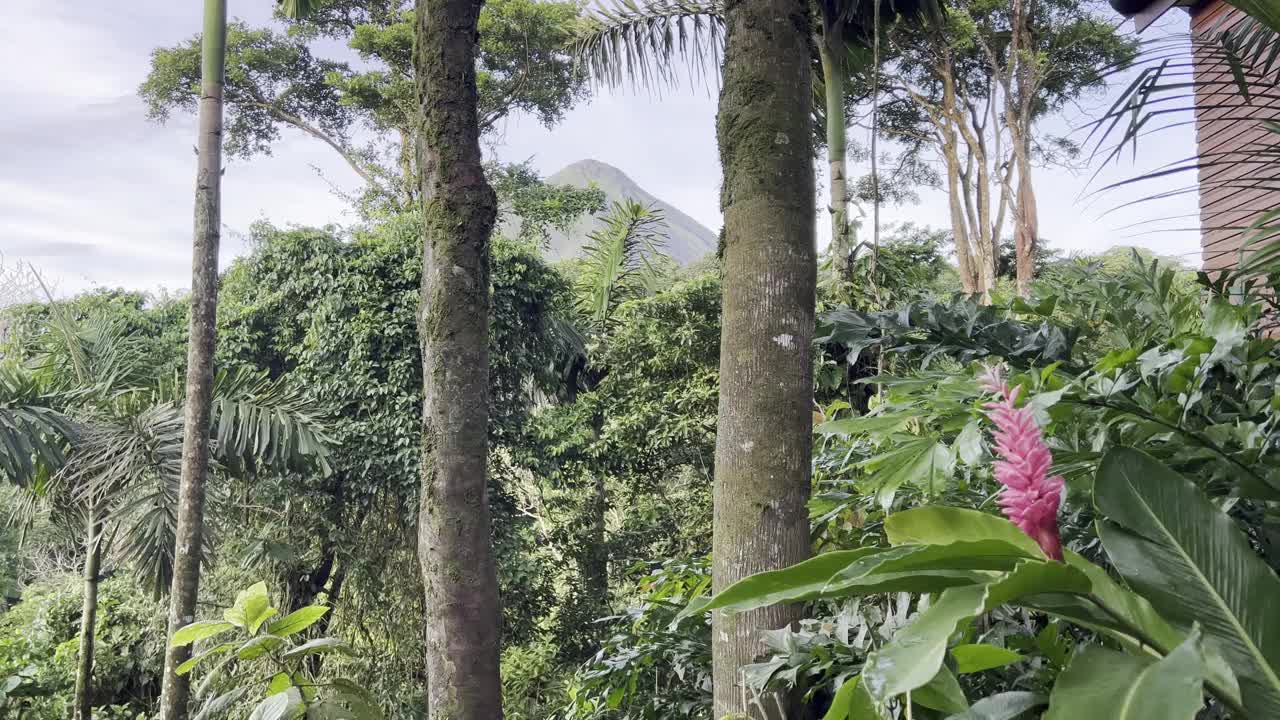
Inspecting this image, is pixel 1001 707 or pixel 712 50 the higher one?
pixel 712 50

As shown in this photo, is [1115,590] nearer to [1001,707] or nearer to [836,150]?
[1001,707]

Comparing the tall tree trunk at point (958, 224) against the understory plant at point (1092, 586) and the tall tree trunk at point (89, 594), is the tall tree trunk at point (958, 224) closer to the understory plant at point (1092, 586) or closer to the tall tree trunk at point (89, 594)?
the tall tree trunk at point (89, 594)

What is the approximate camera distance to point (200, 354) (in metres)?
5.51

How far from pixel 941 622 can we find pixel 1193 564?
1.03ft

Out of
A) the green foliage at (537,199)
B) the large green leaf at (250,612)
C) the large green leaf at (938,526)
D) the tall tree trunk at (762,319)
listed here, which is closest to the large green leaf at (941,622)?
the large green leaf at (938,526)

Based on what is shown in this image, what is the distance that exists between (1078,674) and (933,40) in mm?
14694

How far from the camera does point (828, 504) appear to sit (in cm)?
204

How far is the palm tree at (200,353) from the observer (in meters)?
5.19

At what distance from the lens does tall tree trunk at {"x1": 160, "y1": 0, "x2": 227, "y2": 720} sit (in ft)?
17.0

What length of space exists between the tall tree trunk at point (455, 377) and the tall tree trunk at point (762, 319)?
4.49ft

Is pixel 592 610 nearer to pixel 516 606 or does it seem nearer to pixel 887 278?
pixel 516 606

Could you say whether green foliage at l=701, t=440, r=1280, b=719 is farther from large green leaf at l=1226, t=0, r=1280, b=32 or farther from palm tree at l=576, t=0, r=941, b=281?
palm tree at l=576, t=0, r=941, b=281

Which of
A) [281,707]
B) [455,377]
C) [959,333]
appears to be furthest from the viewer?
[455,377]

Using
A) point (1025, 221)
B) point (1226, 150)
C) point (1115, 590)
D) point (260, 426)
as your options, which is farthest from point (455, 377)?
point (1025, 221)
